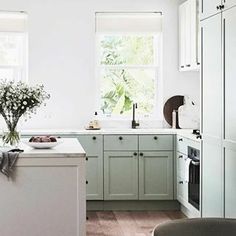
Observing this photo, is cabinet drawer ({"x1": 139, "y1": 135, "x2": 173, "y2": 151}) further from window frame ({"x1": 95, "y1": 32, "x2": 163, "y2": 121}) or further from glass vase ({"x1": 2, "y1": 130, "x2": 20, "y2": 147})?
glass vase ({"x1": 2, "y1": 130, "x2": 20, "y2": 147})

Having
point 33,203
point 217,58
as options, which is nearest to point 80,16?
point 217,58

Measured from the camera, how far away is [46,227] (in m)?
3.63

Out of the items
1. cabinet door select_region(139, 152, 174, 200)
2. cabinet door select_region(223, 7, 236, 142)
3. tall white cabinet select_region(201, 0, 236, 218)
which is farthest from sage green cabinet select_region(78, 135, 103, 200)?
cabinet door select_region(223, 7, 236, 142)

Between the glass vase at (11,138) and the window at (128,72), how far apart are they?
8.28 ft

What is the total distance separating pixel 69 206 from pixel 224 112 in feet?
4.26

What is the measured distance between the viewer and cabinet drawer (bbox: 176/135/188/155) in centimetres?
549

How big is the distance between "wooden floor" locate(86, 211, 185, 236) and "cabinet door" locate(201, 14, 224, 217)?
0.97 m

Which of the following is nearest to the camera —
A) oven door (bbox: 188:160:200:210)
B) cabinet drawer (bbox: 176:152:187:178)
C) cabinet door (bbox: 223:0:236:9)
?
cabinet door (bbox: 223:0:236:9)

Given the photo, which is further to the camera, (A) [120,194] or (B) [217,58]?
(A) [120,194]

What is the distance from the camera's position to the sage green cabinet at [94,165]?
5.89m

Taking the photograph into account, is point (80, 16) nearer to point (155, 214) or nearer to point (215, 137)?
point (155, 214)

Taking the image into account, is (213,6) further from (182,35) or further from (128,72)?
(128,72)

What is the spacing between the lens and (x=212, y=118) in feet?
13.4

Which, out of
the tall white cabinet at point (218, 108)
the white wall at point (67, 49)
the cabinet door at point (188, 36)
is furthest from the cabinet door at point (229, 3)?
the white wall at point (67, 49)
